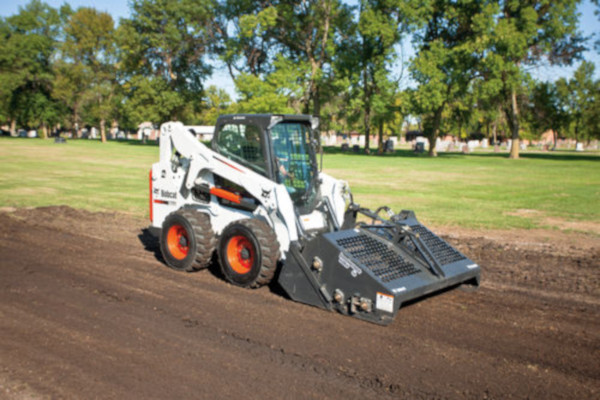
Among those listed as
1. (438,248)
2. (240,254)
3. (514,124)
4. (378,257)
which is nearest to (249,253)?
(240,254)

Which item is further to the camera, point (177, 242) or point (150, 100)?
point (150, 100)

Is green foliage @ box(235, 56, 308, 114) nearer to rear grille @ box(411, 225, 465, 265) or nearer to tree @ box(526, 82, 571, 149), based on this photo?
tree @ box(526, 82, 571, 149)

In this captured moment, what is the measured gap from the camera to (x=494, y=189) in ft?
68.4

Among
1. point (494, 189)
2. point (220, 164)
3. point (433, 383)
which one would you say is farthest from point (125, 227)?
point (494, 189)

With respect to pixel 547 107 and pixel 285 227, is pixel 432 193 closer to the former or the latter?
pixel 285 227

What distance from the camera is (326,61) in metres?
53.0

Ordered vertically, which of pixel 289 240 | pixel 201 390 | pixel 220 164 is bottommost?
pixel 201 390

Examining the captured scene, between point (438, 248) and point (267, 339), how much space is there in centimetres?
286

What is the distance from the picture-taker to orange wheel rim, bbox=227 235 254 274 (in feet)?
23.4

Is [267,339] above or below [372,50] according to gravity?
below

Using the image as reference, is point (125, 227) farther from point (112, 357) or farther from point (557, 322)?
point (557, 322)

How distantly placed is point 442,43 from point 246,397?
4654 centimetres

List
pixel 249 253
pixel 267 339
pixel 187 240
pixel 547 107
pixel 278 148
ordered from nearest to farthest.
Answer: pixel 267 339 < pixel 249 253 < pixel 278 148 < pixel 187 240 < pixel 547 107

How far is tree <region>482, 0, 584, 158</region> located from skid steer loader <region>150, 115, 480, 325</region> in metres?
38.2
